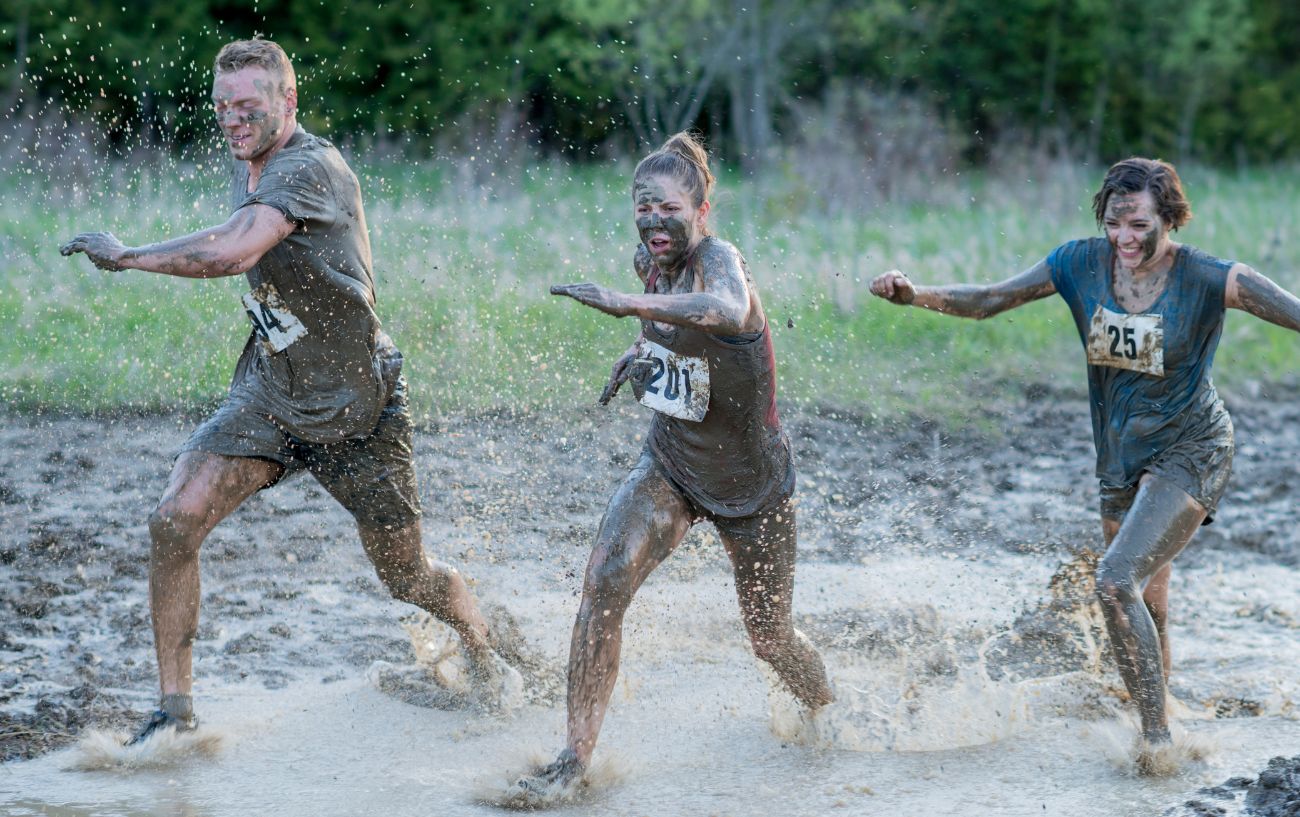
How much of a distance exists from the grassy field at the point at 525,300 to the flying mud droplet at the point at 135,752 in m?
2.48

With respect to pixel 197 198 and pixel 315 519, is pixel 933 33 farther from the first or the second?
pixel 315 519

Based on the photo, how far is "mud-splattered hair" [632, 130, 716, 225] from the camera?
15.8ft

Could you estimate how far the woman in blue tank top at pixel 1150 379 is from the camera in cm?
513

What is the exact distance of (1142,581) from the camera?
5.14 meters

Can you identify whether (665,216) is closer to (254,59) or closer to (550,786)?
(254,59)

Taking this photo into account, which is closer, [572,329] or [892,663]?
[892,663]

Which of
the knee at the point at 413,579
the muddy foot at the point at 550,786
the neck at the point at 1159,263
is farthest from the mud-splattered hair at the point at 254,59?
the neck at the point at 1159,263

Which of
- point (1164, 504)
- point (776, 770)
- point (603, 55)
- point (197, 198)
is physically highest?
point (603, 55)

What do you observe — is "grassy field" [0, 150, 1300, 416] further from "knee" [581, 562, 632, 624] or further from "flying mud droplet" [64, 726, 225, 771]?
"flying mud droplet" [64, 726, 225, 771]

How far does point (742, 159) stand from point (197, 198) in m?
11.9

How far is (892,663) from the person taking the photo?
633cm

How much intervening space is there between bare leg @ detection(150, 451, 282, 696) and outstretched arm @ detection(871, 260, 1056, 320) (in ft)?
7.57

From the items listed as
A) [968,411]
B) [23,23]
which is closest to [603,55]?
[23,23]

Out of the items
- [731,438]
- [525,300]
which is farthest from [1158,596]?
[525,300]
